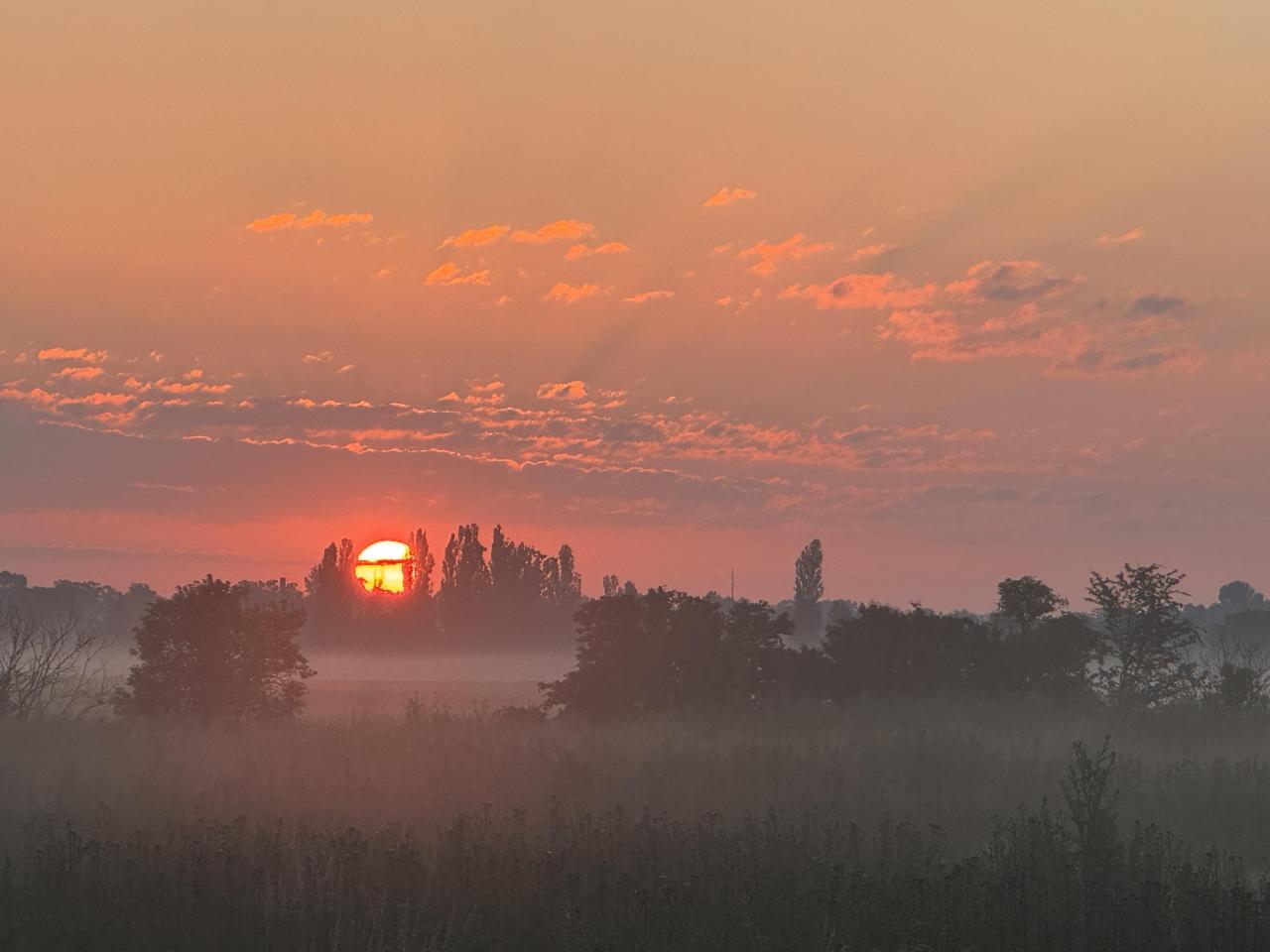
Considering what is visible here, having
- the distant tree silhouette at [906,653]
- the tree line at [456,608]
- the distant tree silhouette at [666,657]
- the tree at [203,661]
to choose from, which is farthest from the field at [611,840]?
the tree line at [456,608]

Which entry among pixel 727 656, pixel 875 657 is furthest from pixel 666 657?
pixel 875 657

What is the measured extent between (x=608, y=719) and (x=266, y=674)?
335 inches

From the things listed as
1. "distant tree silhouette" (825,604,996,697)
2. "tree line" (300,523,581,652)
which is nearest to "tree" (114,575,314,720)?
"distant tree silhouette" (825,604,996,697)

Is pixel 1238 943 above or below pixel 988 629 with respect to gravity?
below

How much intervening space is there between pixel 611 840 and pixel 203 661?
1766 centimetres

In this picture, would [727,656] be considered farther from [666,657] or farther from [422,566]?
[422,566]

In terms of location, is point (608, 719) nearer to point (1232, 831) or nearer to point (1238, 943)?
point (1232, 831)

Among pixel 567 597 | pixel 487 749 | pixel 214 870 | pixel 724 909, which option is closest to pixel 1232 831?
pixel 724 909

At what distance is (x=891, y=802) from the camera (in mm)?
18703

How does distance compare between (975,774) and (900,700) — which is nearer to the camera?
(975,774)

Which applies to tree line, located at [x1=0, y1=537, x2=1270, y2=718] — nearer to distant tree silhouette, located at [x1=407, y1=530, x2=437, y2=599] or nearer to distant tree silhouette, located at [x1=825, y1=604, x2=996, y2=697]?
distant tree silhouette, located at [x1=825, y1=604, x2=996, y2=697]

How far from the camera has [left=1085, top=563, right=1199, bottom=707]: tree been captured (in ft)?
108

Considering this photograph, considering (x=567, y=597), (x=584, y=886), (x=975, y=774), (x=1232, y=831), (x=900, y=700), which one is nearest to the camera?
(x=584, y=886)

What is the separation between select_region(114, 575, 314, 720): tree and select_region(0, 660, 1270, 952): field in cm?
317
